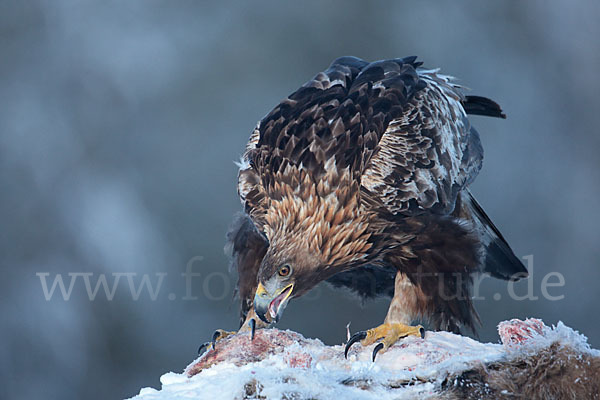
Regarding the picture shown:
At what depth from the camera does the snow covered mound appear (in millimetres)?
1217

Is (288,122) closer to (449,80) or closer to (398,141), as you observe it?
(398,141)

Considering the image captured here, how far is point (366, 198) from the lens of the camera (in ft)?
7.29

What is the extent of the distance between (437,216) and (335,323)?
1357mm

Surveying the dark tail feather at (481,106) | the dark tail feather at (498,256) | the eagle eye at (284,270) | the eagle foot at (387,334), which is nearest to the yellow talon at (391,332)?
the eagle foot at (387,334)

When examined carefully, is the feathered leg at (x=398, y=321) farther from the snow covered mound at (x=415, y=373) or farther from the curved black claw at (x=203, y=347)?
the curved black claw at (x=203, y=347)

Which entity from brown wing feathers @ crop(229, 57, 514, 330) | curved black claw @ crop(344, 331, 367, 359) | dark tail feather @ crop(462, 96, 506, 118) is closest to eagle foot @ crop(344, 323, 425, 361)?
curved black claw @ crop(344, 331, 367, 359)

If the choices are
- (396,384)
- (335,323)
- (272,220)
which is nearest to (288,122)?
(272,220)

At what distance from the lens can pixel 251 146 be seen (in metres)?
2.49

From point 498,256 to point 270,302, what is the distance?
1.19 meters

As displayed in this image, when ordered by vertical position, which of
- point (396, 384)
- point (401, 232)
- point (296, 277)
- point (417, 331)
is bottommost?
point (396, 384)

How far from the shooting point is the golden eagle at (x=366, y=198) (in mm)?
2160

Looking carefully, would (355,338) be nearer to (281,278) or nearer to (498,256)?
(281,278)

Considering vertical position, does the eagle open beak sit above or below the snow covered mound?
above

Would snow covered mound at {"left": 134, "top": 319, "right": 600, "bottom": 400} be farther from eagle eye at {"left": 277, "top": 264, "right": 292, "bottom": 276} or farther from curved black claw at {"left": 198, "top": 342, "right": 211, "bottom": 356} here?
curved black claw at {"left": 198, "top": 342, "right": 211, "bottom": 356}
